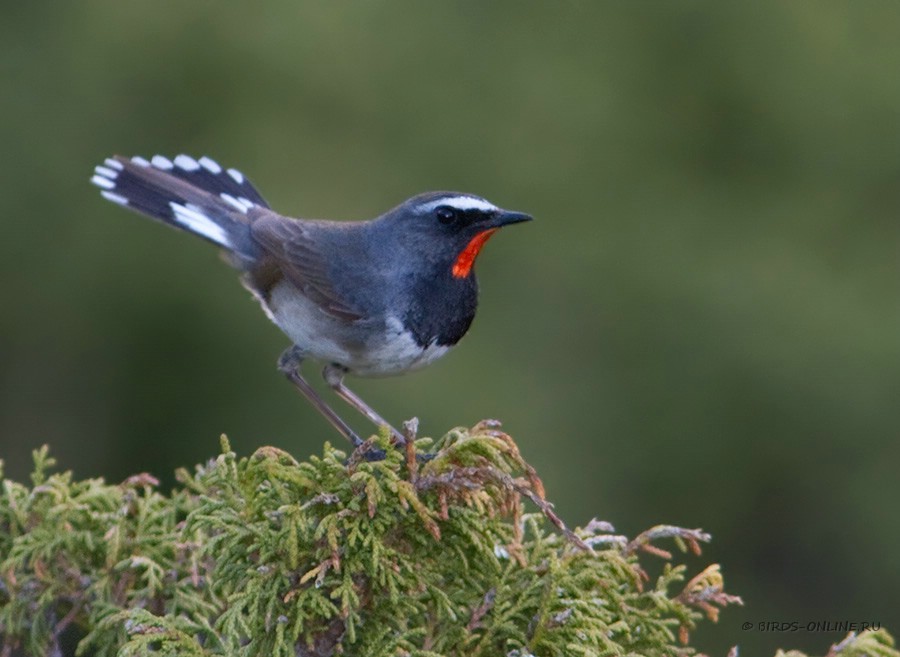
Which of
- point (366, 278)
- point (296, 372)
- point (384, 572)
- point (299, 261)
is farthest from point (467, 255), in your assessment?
point (384, 572)

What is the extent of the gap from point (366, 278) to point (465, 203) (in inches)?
17.1

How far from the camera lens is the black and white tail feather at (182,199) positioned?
5.03m

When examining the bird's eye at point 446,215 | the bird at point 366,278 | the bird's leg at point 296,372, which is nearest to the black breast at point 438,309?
the bird at point 366,278

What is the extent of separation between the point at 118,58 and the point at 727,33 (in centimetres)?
425

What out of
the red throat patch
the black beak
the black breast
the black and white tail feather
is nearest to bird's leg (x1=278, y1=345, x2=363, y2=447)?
the black and white tail feather

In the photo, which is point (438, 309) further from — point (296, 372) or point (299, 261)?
point (296, 372)

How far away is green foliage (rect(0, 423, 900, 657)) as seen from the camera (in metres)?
3.02

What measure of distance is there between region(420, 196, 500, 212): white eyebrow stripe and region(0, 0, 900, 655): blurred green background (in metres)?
3.54

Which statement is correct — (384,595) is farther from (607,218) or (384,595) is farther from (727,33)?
(727,33)

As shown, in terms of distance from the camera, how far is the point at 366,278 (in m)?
4.52

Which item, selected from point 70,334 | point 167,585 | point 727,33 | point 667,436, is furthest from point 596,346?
point 167,585

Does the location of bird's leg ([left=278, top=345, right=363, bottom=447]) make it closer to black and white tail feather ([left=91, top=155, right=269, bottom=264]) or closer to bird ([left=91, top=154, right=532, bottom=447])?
bird ([left=91, top=154, right=532, bottom=447])

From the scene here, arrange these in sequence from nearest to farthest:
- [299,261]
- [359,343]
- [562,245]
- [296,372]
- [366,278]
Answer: [359,343] < [366,278] < [299,261] < [296,372] < [562,245]

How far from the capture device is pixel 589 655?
3.09 m
